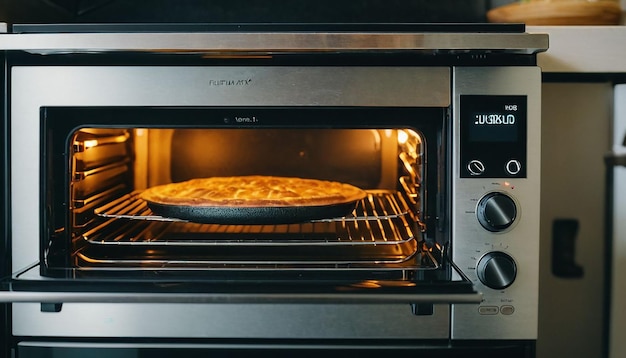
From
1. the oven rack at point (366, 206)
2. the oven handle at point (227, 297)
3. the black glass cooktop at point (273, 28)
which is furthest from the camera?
the oven rack at point (366, 206)

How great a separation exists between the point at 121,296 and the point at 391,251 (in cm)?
49

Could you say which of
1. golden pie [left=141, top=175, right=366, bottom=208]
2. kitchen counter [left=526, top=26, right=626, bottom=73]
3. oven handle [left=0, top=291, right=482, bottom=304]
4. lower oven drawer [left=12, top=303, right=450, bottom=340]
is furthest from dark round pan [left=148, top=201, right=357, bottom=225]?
kitchen counter [left=526, top=26, right=626, bottom=73]

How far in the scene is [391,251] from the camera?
1.19m

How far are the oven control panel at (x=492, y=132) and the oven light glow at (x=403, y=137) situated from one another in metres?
0.24

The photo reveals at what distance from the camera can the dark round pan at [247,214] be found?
1195 mm

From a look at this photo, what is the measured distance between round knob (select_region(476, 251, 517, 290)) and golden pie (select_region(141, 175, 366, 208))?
29 centimetres

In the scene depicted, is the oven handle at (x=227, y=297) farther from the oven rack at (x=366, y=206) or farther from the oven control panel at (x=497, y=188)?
the oven rack at (x=366, y=206)

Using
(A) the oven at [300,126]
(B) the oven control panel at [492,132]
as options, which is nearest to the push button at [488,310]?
(A) the oven at [300,126]

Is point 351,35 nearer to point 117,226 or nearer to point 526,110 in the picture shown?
point 526,110

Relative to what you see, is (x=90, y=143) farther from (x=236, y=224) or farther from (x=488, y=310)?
(x=488, y=310)

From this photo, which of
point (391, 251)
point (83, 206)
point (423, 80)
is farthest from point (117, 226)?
point (423, 80)

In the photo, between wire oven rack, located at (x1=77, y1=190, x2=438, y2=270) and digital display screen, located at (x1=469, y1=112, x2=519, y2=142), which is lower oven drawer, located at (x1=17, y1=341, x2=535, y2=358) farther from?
digital display screen, located at (x1=469, y1=112, x2=519, y2=142)

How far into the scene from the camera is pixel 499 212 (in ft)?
3.52

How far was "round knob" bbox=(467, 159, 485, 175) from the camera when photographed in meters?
1.09
